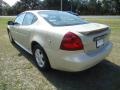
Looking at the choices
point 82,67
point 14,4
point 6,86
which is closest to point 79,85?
point 82,67

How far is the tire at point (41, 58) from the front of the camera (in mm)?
4724

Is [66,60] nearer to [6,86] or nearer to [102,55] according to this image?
[102,55]

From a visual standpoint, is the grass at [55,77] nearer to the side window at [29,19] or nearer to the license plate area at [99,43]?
the license plate area at [99,43]

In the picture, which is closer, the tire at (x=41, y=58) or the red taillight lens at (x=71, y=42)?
the red taillight lens at (x=71, y=42)

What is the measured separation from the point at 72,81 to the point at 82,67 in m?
0.58

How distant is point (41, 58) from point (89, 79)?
4.11ft

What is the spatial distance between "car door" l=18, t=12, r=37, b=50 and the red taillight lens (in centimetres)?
149

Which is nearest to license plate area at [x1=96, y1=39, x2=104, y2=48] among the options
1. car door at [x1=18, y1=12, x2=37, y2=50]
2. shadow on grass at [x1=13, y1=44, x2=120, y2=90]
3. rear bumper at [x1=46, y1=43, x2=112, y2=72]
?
rear bumper at [x1=46, y1=43, x2=112, y2=72]

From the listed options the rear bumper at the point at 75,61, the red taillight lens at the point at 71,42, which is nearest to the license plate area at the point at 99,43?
the rear bumper at the point at 75,61

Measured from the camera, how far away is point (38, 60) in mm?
5172

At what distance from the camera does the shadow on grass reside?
4.23 meters

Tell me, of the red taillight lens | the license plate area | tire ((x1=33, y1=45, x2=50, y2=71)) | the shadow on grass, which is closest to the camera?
the red taillight lens

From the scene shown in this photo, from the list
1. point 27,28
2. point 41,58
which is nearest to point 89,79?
point 41,58

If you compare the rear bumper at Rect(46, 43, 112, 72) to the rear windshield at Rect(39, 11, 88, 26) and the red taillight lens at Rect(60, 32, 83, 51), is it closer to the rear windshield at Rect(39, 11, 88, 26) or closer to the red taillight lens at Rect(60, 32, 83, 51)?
the red taillight lens at Rect(60, 32, 83, 51)
